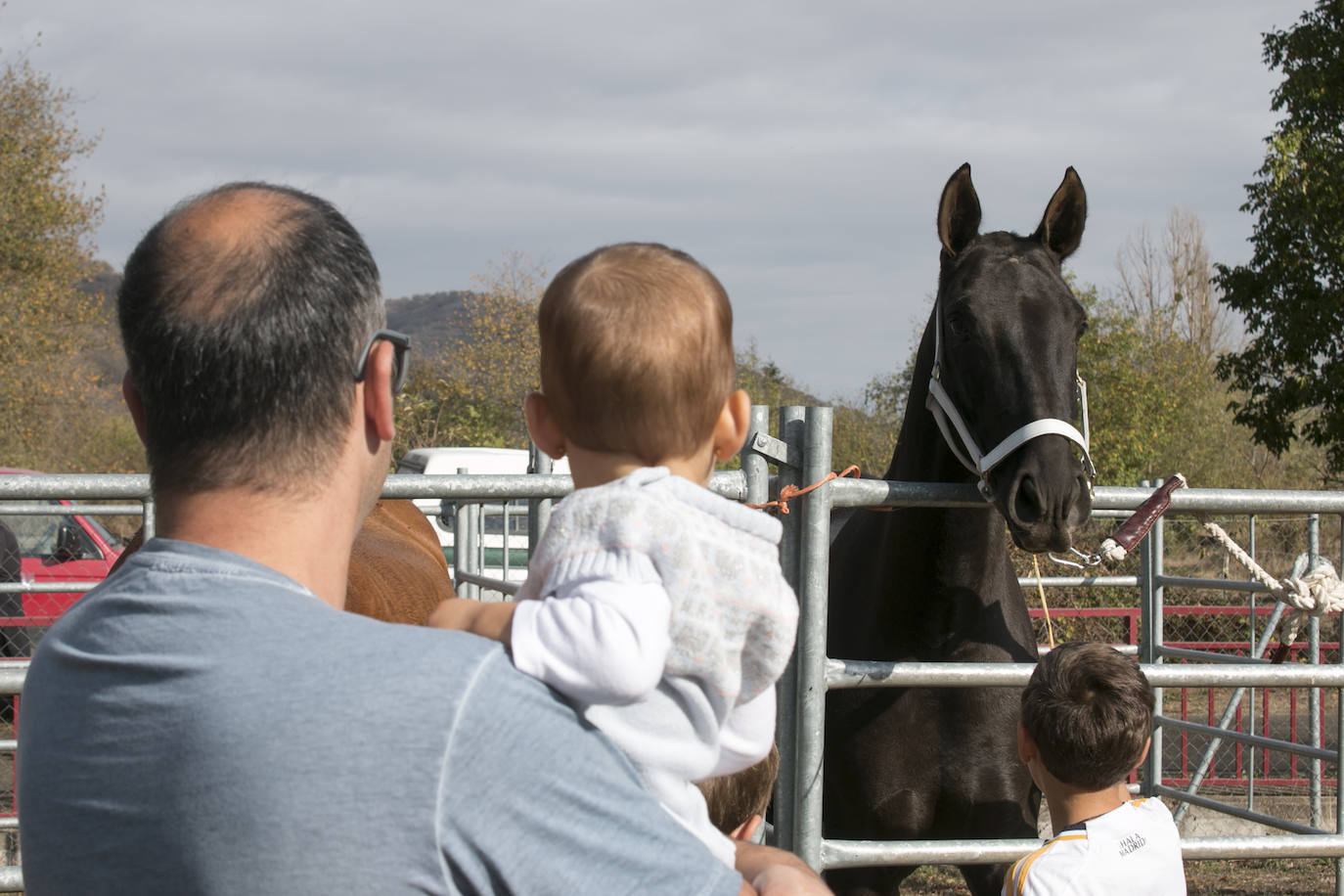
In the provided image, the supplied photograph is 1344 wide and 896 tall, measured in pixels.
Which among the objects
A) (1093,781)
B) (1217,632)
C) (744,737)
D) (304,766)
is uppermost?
(304,766)

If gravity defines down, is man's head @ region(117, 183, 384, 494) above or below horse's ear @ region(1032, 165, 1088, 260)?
below

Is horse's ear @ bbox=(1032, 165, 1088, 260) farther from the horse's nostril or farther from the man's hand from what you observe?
the man's hand

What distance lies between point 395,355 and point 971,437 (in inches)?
83.1

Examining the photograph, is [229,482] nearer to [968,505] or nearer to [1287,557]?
[968,505]

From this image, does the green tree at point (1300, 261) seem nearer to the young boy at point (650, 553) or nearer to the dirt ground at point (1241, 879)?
the dirt ground at point (1241, 879)

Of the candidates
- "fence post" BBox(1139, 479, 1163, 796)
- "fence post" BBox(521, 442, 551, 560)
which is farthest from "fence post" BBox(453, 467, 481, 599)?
"fence post" BBox(1139, 479, 1163, 796)

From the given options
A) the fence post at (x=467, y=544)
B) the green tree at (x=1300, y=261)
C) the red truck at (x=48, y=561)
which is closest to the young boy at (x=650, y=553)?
the fence post at (x=467, y=544)

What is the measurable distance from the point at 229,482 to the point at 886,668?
6.56ft

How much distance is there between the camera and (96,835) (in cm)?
103

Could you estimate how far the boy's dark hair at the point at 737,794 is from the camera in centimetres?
172

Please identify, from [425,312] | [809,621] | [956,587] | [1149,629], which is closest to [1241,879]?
[1149,629]

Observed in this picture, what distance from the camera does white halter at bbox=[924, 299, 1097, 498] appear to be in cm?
283

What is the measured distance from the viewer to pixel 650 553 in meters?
1.23

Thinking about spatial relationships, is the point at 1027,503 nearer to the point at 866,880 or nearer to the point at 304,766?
the point at 866,880
